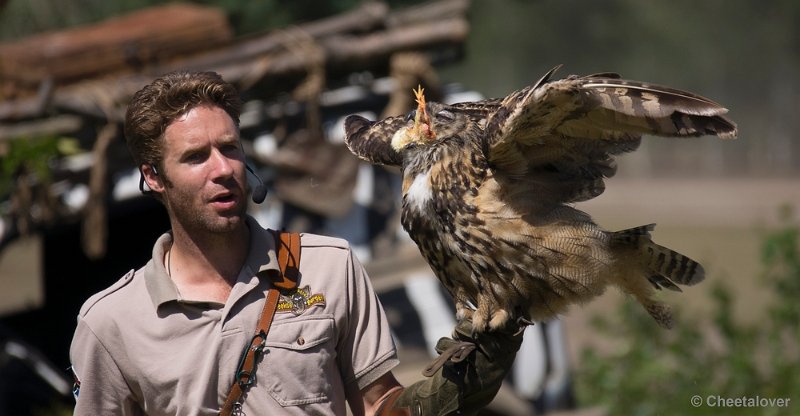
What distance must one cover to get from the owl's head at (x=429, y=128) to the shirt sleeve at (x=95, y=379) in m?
1.26

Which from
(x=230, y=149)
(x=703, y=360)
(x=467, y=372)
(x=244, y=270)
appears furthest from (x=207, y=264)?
(x=703, y=360)

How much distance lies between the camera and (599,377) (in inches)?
335

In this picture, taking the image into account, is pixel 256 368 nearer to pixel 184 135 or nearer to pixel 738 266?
pixel 184 135

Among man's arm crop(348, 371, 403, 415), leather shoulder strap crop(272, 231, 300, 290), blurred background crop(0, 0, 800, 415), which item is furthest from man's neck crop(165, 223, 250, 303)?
blurred background crop(0, 0, 800, 415)

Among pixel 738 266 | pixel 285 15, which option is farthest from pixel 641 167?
pixel 285 15

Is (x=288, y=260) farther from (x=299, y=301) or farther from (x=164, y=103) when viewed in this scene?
(x=164, y=103)

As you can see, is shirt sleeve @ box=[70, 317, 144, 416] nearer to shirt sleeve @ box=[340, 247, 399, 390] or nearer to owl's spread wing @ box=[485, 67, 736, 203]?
shirt sleeve @ box=[340, 247, 399, 390]

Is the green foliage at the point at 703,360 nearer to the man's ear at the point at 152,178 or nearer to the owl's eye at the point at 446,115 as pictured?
the owl's eye at the point at 446,115

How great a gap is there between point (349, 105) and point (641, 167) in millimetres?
24751

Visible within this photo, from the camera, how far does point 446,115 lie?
3988 millimetres

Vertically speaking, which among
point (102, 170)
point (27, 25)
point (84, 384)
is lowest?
point (84, 384)

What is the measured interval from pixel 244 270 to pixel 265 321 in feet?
0.59

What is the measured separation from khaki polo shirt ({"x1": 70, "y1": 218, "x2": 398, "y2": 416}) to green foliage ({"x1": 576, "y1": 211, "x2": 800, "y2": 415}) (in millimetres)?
4991

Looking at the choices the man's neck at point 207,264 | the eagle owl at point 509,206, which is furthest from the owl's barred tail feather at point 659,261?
the man's neck at point 207,264
